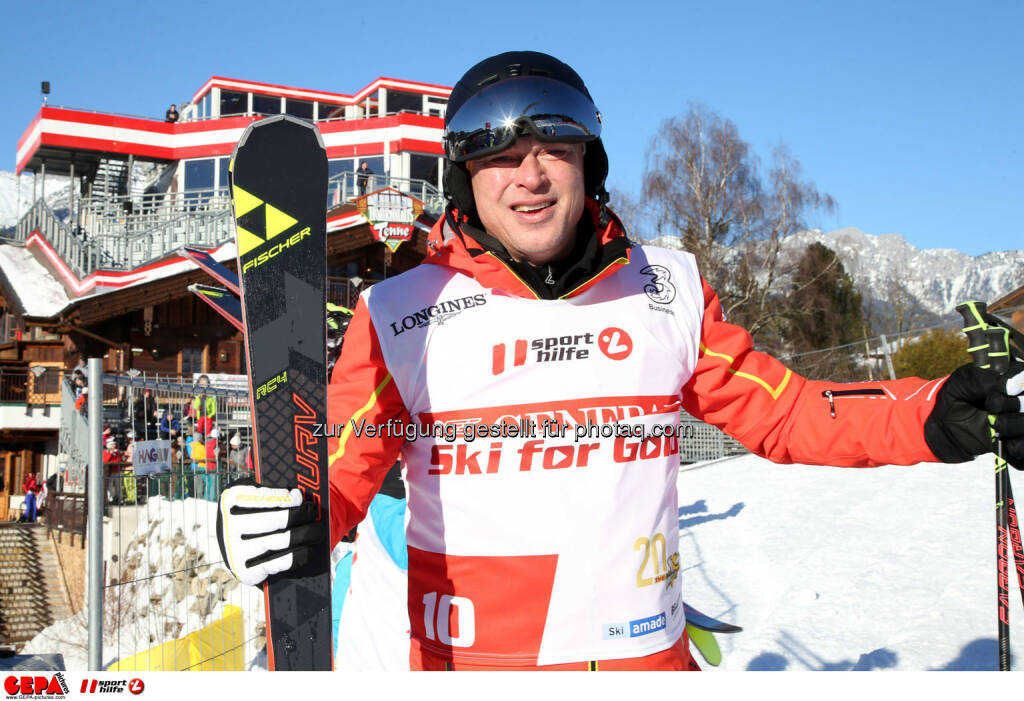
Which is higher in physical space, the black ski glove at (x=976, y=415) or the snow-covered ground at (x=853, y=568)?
the black ski glove at (x=976, y=415)

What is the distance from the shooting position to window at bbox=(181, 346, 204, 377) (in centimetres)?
2095

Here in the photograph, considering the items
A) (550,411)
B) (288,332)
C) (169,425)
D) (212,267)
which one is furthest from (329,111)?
(550,411)

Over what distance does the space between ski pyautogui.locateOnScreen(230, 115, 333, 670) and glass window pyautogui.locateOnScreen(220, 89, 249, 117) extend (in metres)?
26.6

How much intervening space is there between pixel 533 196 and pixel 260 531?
106 cm

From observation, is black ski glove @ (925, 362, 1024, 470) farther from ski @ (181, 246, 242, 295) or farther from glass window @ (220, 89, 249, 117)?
glass window @ (220, 89, 249, 117)

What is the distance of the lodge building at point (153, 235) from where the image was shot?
65.4 feet

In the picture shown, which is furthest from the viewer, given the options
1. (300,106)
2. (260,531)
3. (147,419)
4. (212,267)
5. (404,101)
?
(300,106)

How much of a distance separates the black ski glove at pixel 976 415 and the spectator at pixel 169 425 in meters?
6.94

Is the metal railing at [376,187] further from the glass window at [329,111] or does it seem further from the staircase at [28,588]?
the staircase at [28,588]

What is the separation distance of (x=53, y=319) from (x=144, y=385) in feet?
57.8

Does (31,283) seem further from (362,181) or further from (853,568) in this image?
(853,568)

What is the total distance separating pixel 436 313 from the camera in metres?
1.98

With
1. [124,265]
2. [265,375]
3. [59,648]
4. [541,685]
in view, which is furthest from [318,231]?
[124,265]

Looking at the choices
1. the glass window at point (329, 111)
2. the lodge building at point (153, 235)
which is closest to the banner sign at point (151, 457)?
the lodge building at point (153, 235)
